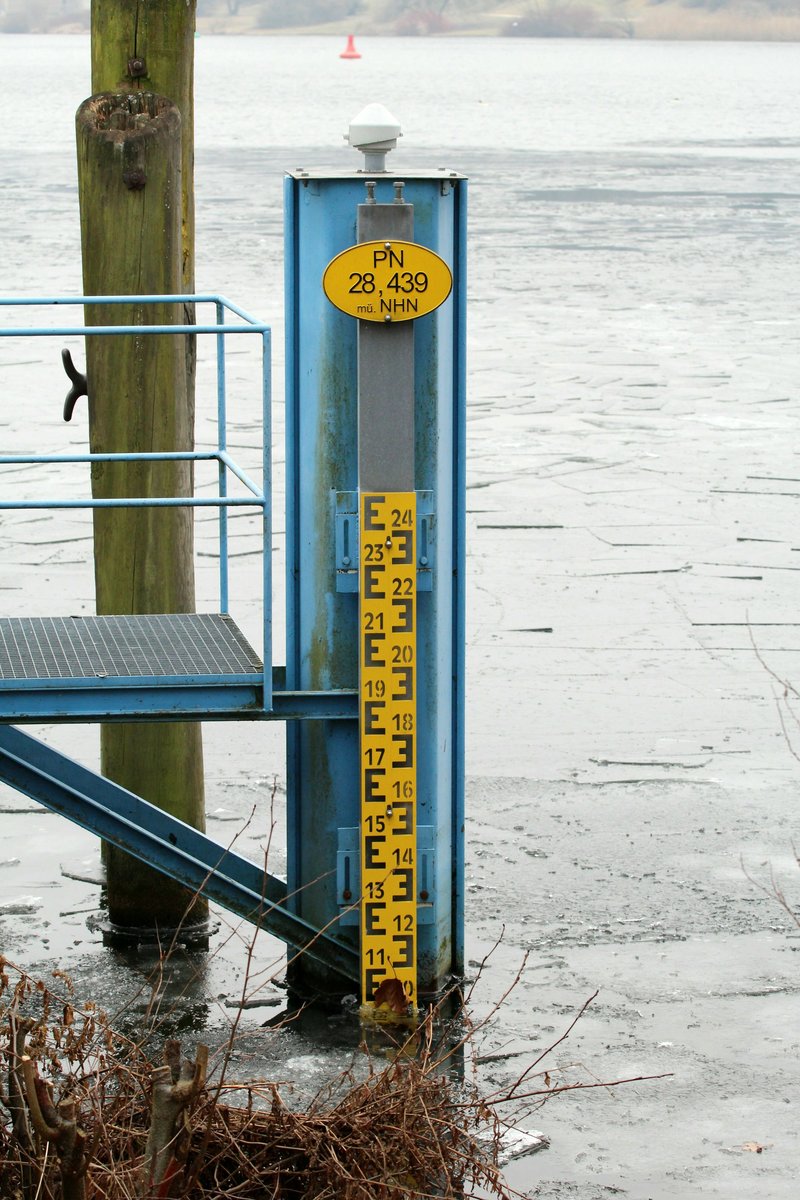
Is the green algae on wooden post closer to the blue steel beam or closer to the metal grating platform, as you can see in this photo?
the metal grating platform

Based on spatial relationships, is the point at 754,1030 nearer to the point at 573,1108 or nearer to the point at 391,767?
the point at 573,1108

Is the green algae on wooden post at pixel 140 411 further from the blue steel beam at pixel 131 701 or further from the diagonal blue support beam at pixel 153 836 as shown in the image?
the blue steel beam at pixel 131 701

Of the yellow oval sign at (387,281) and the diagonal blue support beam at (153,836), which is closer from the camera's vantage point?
the yellow oval sign at (387,281)

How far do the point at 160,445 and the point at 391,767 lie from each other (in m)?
1.35

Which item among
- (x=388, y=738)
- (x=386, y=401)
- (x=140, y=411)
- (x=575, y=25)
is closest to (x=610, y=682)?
(x=140, y=411)

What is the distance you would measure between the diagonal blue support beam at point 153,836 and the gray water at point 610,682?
0.96ft

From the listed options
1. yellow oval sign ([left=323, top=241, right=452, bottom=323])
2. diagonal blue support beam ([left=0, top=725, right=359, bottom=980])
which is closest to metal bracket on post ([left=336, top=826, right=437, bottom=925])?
diagonal blue support beam ([left=0, top=725, right=359, bottom=980])

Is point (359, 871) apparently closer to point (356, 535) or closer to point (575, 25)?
point (356, 535)

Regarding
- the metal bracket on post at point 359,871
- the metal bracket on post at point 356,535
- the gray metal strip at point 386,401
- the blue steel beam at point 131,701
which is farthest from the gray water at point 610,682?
the gray metal strip at point 386,401

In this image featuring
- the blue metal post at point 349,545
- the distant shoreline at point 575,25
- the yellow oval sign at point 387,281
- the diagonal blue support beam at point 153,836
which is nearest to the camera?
the yellow oval sign at point 387,281

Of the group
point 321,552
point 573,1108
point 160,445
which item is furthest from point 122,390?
point 573,1108

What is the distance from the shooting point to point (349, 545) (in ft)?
16.6

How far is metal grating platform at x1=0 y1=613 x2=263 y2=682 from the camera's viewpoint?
5000 millimetres

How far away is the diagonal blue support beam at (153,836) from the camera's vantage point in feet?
17.0
